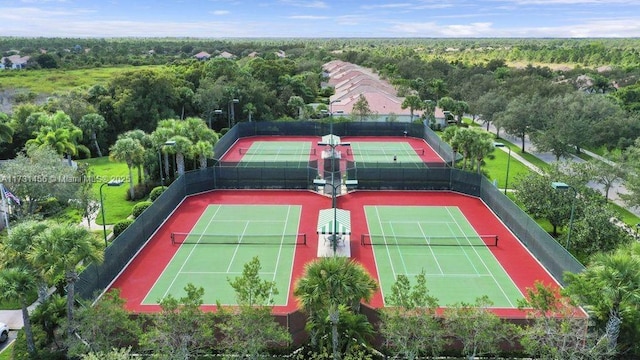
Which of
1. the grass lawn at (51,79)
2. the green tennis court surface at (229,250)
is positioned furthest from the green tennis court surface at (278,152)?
the grass lawn at (51,79)

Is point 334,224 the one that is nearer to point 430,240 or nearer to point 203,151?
point 430,240

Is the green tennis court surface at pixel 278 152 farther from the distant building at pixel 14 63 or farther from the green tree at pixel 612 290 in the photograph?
the distant building at pixel 14 63

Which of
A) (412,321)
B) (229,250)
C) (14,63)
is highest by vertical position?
(14,63)

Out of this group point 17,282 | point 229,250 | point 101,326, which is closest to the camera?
point 17,282

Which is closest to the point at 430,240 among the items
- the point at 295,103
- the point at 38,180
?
the point at 38,180

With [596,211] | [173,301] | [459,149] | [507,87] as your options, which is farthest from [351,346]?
[507,87]

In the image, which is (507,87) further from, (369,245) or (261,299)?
(261,299)

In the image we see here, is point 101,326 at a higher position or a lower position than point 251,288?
lower
